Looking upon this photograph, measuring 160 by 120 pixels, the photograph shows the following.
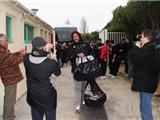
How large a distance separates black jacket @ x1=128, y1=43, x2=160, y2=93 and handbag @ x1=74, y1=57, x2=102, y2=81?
7.11 ft

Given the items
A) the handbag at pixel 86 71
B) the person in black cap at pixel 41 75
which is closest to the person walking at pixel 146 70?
the person in black cap at pixel 41 75

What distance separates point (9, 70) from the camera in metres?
7.84

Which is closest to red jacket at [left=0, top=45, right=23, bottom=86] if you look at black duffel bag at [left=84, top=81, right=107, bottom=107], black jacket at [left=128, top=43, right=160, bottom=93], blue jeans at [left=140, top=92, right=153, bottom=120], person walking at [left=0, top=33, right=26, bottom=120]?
person walking at [left=0, top=33, right=26, bottom=120]

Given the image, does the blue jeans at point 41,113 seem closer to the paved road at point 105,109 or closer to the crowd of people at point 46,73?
the crowd of people at point 46,73

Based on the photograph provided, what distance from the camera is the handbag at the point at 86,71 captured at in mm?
8945

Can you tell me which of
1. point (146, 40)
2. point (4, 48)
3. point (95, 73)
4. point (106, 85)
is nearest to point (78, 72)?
point (95, 73)

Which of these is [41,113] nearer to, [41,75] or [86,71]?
[41,75]

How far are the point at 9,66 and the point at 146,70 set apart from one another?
2.65m

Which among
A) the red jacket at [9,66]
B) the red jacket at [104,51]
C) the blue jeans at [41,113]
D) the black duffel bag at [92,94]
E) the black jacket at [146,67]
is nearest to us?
the blue jeans at [41,113]

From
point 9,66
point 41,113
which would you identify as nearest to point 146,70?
point 41,113

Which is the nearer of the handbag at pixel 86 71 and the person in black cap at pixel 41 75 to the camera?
the person in black cap at pixel 41 75

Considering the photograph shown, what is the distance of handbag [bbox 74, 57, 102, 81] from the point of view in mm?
8945

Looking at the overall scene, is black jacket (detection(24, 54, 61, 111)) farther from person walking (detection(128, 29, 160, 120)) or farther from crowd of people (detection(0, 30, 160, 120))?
person walking (detection(128, 29, 160, 120))

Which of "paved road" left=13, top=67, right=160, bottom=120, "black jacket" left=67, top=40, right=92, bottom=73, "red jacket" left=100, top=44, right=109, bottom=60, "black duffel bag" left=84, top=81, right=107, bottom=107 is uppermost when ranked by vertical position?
"black jacket" left=67, top=40, right=92, bottom=73
